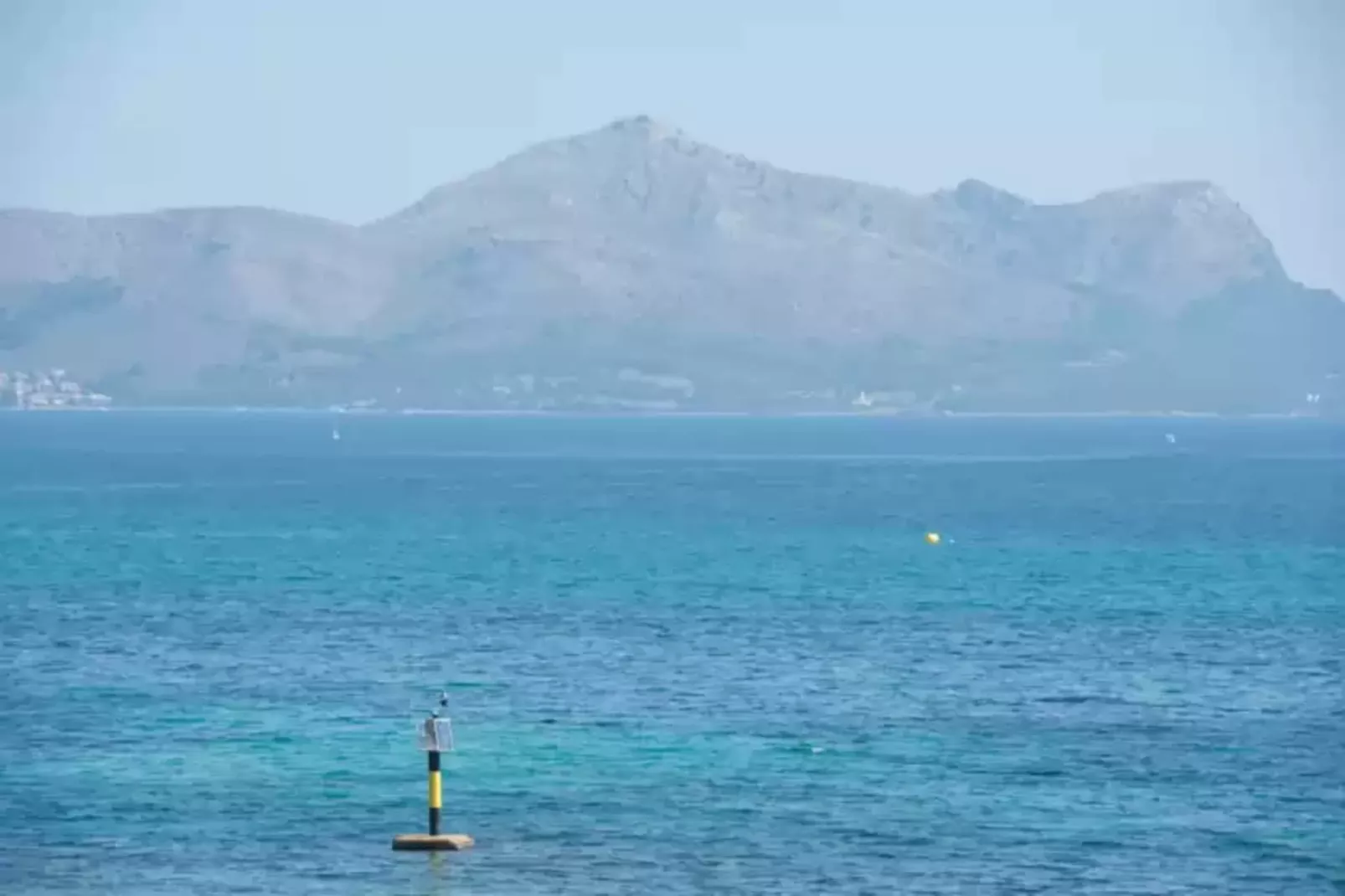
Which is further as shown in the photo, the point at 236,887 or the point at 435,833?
the point at 435,833

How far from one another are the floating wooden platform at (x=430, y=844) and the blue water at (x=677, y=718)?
39 cm

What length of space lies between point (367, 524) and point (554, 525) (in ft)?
36.6

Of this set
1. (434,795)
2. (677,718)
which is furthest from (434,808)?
(677,718)

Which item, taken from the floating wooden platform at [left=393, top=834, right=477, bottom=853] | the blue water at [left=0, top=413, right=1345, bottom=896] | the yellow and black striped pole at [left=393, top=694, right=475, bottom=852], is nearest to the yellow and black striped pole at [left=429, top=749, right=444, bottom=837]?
the yellow and black striped pole at [left=393, top=694, right=475, bottom=852]

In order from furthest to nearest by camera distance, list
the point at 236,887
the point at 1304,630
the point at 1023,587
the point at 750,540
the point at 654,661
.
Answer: the point at 750,540 < the point at 1023,587 < the point at 1304,630 < the point at 654,661 < the point at 236,887

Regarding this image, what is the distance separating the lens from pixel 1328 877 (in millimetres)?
45625

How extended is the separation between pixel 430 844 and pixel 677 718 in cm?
1867

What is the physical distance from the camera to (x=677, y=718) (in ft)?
213

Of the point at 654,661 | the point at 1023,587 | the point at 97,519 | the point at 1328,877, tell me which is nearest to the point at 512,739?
the point at 654,661

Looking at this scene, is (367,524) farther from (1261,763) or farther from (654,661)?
(1261,763)

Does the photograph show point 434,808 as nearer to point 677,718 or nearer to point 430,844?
point 430,844

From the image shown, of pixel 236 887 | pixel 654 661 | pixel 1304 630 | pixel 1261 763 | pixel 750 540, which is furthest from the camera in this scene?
pixel 750 540

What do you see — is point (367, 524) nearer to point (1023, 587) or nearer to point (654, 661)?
point (1023, 587)

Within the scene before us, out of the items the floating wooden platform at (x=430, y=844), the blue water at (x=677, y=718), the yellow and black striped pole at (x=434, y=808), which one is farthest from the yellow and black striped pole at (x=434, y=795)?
the blue water at (x=677, y=718)
